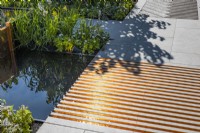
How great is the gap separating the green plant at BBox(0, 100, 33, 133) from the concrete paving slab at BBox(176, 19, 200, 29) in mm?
5431

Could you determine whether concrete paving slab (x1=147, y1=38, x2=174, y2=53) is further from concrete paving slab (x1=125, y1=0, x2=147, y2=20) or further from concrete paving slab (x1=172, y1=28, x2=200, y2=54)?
concrete paving slab (x1=125, y1=0, x2=147, y2=20)

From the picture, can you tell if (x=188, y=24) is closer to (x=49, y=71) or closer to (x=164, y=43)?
(x=164, y=43)

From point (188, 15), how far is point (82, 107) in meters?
5.70

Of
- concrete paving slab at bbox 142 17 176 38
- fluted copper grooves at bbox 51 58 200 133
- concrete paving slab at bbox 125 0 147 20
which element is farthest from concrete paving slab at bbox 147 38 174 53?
concrete paving slab at bbox 125 0 147 20

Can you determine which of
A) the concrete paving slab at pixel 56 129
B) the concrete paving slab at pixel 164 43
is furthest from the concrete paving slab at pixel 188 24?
the concrete paving slab at pixel 56 129

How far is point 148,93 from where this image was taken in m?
5.47

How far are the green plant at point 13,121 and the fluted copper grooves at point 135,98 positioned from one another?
0.50 m

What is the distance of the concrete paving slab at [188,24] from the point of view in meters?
8.51

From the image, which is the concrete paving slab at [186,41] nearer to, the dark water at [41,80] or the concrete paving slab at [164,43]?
the concrete paving slab at [164,43]

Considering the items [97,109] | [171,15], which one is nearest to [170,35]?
[171,15]

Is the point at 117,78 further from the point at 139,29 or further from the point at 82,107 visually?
the point at 139,29

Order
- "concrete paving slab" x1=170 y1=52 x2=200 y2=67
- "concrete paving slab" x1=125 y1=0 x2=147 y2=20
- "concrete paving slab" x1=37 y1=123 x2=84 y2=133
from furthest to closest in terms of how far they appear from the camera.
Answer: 1. "concrete paving slab" x1=125 y1=0 x2=147 y2=20
2. "concrete paving slab" x1=170 y1=52 x2=200 y2=67
3. "concrete paving slab" x1=37 y1=123 x2=84 y2=133

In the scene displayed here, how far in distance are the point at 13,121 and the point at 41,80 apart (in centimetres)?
188

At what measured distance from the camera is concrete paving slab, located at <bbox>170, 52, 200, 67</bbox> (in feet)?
21.6
